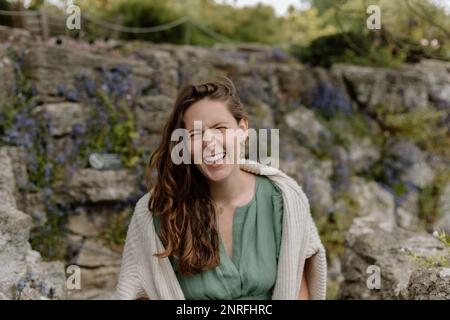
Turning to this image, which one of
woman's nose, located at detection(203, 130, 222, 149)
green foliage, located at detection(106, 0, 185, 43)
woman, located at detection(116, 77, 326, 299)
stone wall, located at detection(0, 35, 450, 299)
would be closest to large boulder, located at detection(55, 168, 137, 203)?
stone wall, located at detection(0, 35, 450, 299)

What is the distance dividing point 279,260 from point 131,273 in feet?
1.88

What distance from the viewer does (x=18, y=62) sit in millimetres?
5094

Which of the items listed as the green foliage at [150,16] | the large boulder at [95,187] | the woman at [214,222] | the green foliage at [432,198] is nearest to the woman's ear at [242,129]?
the woman at [214,222]

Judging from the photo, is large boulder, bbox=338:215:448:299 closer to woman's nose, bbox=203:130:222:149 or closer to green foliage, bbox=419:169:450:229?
woman's nose, bbox=203:130:222:149

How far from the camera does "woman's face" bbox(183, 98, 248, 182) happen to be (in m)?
1.97

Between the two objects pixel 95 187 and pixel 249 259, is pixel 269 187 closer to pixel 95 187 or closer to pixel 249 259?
pixel 249 259

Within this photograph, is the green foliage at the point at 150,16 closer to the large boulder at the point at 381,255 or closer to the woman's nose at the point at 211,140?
the large boulder at the point at 381,255

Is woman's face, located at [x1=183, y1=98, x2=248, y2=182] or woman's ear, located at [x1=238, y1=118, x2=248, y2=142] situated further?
woman's ear, located at [x1=238, y1=118, x2=248, y2=142]

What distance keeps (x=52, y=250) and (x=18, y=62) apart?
70.6 inches

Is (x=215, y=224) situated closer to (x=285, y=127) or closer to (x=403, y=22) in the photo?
(x=285, y=127)

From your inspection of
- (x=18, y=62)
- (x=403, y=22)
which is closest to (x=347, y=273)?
(x=18, y=62)

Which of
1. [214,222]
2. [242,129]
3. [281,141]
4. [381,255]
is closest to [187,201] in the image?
[214,222]

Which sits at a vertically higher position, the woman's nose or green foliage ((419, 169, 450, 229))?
the woman's nose

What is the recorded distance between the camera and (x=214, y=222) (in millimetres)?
2104
